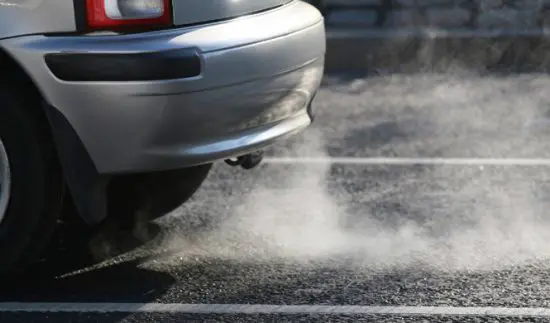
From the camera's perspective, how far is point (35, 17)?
14.2 feet

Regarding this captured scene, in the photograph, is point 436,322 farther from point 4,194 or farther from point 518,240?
point 4,194

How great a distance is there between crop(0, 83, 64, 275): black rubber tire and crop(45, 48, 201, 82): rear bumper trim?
27 cm

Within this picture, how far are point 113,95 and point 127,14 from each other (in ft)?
1.03

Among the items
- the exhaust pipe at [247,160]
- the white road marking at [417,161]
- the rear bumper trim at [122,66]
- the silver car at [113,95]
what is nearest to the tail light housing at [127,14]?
the silver car at [113,95]

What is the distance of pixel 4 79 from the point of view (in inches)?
177

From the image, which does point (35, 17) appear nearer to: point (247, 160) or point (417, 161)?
point (247, 160)

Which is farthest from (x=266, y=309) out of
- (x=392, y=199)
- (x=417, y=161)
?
(x=417, y=161)

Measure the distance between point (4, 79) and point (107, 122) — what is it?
48cm

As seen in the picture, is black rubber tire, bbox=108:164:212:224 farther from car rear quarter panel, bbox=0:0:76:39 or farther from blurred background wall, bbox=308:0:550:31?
blurred background wall, bbox=308:0:550:31

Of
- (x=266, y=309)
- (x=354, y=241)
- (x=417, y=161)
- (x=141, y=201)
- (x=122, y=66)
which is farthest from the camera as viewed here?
(x=417, y=161)

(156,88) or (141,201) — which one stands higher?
(156,88)

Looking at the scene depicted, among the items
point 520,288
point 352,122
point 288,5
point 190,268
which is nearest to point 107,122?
point 190,268

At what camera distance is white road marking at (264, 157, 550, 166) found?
6.70 metres

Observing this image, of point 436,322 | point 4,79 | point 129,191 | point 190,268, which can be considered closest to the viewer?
point 436,322
